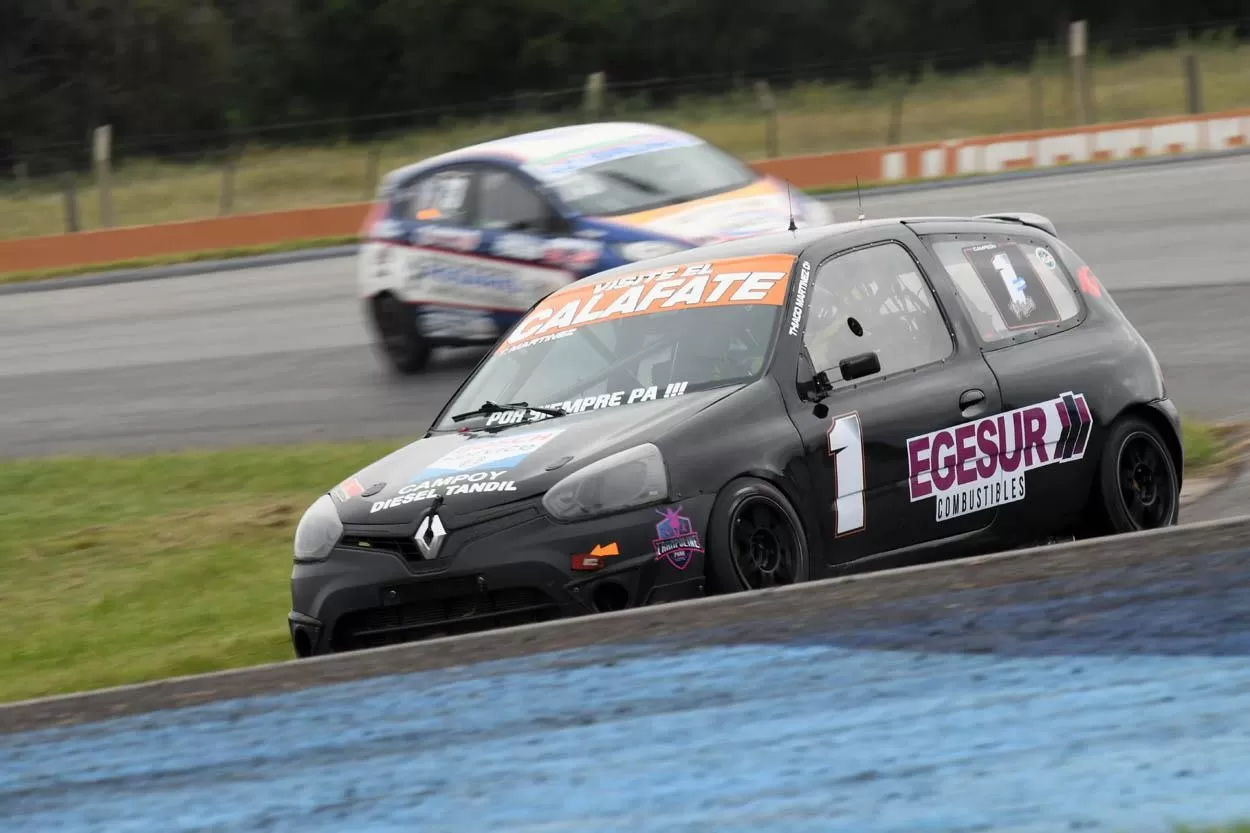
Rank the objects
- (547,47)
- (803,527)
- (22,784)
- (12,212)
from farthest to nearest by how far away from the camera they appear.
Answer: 1. (547,47)
2. (12,212)
3. (803,527)
4. (22,784)

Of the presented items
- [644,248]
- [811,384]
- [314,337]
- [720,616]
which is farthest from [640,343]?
[314,337]

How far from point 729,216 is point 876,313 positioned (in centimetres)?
614

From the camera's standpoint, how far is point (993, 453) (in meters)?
Result: 7.37

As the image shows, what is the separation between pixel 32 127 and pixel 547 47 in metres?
14.9

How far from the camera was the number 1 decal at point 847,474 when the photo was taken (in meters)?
6.91

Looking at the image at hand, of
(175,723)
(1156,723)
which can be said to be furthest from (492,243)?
(1156,723)

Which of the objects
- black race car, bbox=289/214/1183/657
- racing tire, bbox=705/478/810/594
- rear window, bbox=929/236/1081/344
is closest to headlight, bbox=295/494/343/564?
black race car, bbox=289/214/1183/657

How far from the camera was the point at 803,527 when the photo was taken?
6.76 m

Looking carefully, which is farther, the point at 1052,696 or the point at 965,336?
the point at 965,336

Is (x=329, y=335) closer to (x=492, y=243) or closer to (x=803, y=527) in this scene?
(x=492, y=243)

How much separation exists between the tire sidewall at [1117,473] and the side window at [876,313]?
29.9 inches

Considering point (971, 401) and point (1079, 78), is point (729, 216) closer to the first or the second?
point (971, 401)

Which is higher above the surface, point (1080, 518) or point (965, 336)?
point (965, 336)

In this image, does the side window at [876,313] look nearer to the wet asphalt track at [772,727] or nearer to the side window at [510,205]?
the wet asphalt track at [772,727]
